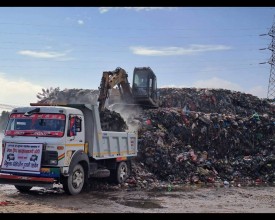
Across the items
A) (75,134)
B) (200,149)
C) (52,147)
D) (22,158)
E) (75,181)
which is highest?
(75,134)

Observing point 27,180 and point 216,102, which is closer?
point 27,180

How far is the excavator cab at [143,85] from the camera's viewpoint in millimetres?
19297

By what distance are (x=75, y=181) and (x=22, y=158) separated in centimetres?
149

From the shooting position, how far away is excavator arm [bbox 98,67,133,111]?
13.7m

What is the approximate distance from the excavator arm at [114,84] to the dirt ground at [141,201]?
422 centimetres

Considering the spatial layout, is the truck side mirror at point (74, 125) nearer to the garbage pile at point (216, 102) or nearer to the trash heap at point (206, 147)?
the trash heap at point (206, 147)

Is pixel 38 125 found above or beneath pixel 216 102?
beneath

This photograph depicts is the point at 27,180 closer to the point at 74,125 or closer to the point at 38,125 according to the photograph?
the point at 38,125

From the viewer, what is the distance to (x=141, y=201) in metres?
8.95

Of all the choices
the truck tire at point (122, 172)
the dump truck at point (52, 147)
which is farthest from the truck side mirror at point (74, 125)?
the truck tire at point (122, 172)

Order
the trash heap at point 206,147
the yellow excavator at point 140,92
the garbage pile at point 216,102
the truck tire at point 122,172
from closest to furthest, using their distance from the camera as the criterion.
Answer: the truck tire at point 122,172 < the trash heap at point 206,147 < the yellow excavator at point 140,92 < the garbage pile at point 216,102

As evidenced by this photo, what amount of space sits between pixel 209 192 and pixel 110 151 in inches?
126

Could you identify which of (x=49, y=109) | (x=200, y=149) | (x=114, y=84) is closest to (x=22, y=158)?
(x=49, y=109)

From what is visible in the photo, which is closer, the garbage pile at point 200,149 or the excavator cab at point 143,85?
the garbage pile at point 200,149
